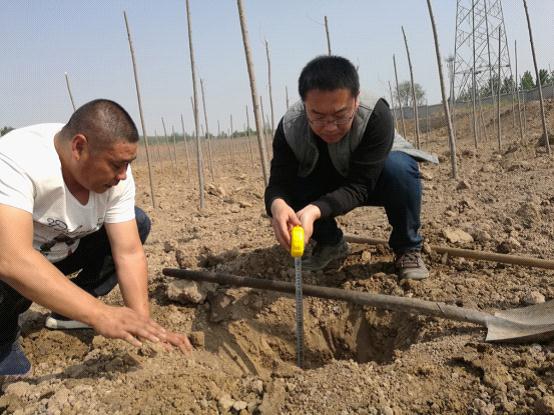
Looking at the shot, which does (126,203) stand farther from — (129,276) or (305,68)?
(305,68)

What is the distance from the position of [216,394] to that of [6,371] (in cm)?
108

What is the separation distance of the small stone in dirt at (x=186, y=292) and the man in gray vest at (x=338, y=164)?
672 millimetres

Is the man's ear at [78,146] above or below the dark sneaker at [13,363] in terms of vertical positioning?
above

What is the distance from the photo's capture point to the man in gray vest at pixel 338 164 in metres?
2.08

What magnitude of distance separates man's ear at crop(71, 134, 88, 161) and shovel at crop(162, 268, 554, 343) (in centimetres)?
118

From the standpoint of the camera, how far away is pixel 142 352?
2.08 meters

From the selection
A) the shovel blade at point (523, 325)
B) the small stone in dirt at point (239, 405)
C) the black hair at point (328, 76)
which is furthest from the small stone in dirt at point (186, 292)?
the shovel blade at point (523, 325)

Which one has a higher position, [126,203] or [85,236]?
[126,203]

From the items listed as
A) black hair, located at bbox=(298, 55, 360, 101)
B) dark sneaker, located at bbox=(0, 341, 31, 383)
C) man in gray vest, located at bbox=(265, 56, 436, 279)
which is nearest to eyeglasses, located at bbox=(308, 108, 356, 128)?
man in gray vest, located at bbox=(265, 56, 436, 279)

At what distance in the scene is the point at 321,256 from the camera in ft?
9.68

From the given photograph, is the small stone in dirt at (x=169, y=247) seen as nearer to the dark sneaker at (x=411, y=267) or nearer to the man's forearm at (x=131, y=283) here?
the man's forearm at (x=131, y=283)

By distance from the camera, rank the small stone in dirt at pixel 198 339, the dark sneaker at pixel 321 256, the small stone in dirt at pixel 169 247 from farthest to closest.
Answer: the small stone in dirt at pixel 169 247, the dark sneaker at pixel 321 256, the small stone in dirt at pixel 198 339

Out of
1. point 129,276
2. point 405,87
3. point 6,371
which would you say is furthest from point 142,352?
point 405,87

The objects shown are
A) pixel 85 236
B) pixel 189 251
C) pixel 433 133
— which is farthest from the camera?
pixel 433 133
